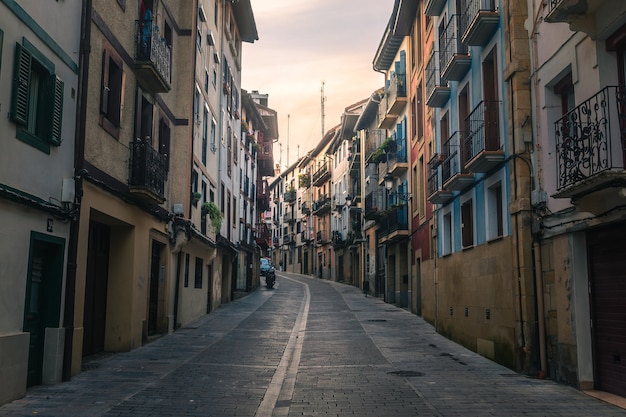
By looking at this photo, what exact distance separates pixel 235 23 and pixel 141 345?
21.8 metres

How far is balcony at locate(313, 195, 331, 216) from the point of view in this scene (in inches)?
2304

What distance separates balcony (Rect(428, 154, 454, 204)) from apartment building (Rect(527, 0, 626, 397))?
617 centimetres

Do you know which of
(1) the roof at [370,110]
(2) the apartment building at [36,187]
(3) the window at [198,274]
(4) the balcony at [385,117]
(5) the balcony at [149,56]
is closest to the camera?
(2) the apartment building at [36,187]

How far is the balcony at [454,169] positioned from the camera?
15.8 m

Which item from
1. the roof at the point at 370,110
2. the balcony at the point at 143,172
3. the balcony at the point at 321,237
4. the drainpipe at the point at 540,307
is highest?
the roof at the point at 370,110

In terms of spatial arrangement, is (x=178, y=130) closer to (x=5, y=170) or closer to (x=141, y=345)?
(x=141, y=345)

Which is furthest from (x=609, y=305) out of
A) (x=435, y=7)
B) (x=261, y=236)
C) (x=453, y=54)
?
(x=261, y=236)

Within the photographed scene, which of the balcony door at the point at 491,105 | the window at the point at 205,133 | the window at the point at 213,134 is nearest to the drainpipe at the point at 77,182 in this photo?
the balcony door at the point at 491,105

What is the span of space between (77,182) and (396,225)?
19.7 metres

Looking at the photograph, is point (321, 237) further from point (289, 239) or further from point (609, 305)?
point (609, 305)

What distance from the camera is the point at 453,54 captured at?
53.9ft

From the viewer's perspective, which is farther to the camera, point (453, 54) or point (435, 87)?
point (435, 87)

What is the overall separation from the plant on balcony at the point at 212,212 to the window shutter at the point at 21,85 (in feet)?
46.8

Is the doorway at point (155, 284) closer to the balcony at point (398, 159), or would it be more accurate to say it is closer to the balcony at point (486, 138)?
the balcony at point (486, 138)
